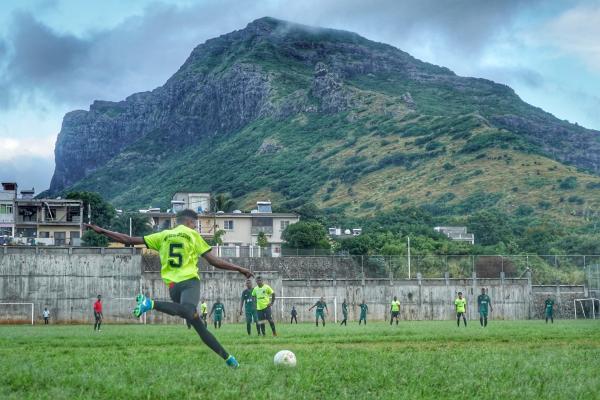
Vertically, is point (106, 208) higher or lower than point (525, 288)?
higher

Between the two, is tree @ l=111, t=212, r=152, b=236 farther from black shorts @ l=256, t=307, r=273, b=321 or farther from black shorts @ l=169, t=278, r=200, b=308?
black shorts @ l=169, t=278, r=200, b=308

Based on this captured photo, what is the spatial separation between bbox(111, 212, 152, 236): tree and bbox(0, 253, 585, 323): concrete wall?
186ft

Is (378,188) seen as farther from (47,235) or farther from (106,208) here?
(47,235)

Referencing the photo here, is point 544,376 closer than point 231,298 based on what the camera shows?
Yes

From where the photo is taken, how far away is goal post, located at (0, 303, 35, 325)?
178 feet

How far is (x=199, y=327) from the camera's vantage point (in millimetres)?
12852

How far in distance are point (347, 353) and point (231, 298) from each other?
42.3 m

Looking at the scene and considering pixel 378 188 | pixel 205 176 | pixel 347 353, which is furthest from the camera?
pixel 205 176

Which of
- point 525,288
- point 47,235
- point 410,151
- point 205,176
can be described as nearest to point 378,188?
point 410,151

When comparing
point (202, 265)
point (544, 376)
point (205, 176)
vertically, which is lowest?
point (544, 376)

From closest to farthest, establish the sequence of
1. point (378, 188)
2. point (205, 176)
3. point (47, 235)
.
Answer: point (47, 235)
point (378, 188)
point (205, 176)

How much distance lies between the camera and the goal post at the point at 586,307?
63.3 m

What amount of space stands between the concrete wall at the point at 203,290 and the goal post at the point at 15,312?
0.06 meters

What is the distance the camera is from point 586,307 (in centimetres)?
6406
